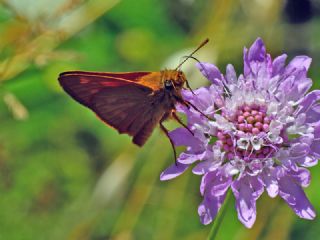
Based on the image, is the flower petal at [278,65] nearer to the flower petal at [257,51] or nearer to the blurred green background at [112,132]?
the flower petal at [257,51]

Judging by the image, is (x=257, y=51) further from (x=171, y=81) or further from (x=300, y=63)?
(x=171, y=81)

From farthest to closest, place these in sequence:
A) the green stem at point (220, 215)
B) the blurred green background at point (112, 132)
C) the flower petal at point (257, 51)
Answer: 1. the blurred green background at point (112, 132)
2. the flower petal at point (257, 51)
3. the green stem at point (220, 215)

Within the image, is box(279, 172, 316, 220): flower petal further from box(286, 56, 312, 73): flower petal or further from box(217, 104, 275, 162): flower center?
box(286, 56, 312, 73): flower petal

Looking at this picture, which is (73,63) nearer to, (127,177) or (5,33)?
(5,33)

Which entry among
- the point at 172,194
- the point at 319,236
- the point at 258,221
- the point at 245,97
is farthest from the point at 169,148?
the point at 245,97

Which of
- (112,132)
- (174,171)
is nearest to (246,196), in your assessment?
(174,171)

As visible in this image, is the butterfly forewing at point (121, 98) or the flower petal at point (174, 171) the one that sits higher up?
the butterfly forewing at point (121, 98)

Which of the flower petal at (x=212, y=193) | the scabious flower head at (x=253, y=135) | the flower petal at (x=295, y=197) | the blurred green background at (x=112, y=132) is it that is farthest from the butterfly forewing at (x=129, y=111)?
the blurred green background at (x=112, y=132)
